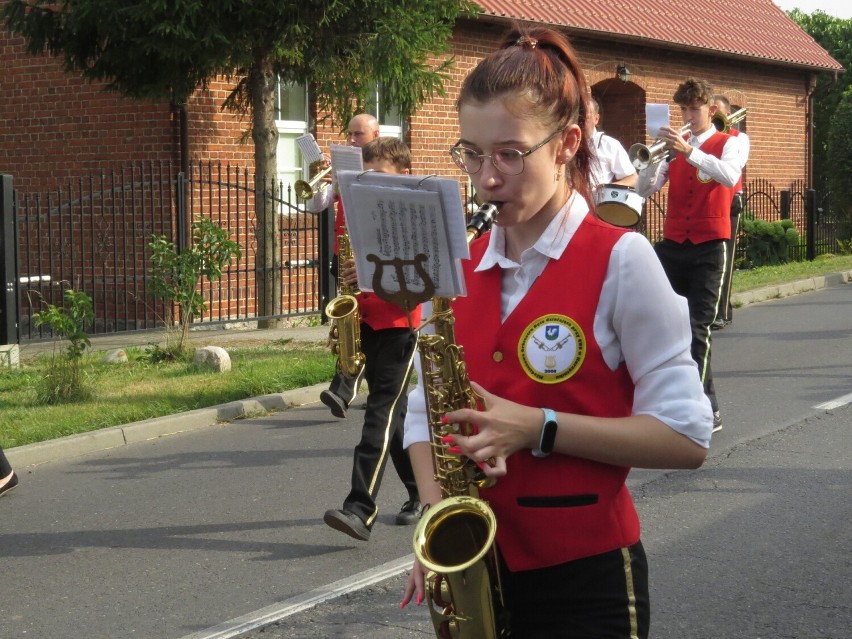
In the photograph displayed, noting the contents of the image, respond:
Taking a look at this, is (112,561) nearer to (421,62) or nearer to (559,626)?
(559,626)

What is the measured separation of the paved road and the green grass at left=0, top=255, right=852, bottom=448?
43cm

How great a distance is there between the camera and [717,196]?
817 cm

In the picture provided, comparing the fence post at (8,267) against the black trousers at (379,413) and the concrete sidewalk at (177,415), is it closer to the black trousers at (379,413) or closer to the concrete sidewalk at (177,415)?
the concrete sidewalk at (177,415)

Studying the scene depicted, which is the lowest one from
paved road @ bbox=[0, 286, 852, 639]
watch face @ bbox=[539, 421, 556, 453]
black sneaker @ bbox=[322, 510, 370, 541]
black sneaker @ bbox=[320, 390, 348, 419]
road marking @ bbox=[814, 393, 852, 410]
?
paved road @ bbox=[0, 286, 852, 639]

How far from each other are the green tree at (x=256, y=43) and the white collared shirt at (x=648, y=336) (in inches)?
377

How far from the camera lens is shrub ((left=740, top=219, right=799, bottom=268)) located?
2175 centimetres

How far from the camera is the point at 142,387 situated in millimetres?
9992

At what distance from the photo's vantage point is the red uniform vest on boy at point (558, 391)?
93.7 inches

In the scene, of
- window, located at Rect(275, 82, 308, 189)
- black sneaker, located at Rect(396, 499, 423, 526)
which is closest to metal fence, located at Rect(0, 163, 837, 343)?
window, located at Rect(275, 82, 308, 189)

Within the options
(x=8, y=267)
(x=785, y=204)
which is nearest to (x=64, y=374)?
(x=8, y=267)

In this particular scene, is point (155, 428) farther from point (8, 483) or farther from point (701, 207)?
point (701, 207)

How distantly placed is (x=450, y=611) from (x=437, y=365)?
0.45 meters

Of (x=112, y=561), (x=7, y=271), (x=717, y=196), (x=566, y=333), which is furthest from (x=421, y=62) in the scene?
(x=566, y=333)

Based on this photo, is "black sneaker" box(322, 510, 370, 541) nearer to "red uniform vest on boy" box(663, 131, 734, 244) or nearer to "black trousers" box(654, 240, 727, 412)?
"black trousers" box(654, 240, 727, 412)
